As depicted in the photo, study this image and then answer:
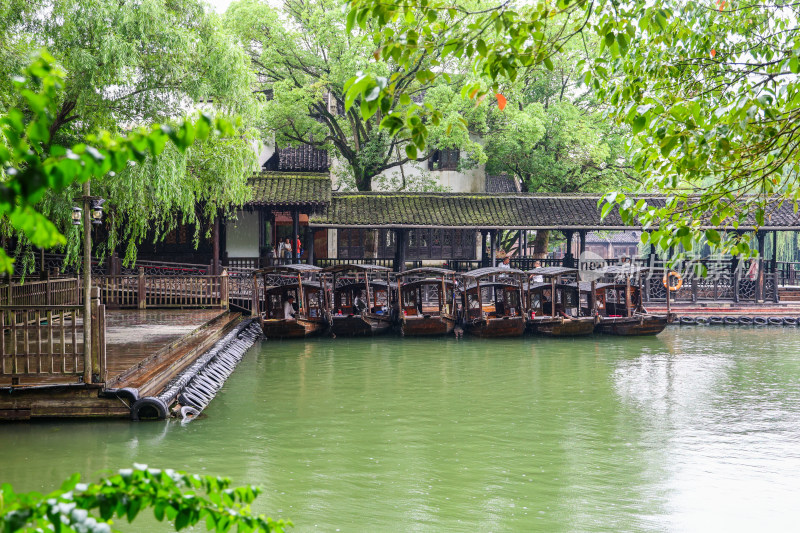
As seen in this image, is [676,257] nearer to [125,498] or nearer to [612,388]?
[125,498]

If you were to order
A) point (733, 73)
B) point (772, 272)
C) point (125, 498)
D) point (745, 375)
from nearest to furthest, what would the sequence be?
point (125, 498) → point (733, 73) → point (745, 375) → point (772, 272)

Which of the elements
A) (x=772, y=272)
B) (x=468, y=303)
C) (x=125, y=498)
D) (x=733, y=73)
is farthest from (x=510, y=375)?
(x=772, y=272)

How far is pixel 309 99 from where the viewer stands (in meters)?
19.2

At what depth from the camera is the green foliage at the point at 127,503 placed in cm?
158

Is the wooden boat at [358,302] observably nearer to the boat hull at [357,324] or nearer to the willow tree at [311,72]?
the boat hull at [357,324]

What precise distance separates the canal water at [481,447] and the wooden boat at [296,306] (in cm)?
316

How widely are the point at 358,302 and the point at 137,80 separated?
335 inches

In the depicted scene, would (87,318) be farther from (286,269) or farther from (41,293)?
(286,269)

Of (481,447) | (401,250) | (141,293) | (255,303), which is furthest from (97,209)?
(401,250)

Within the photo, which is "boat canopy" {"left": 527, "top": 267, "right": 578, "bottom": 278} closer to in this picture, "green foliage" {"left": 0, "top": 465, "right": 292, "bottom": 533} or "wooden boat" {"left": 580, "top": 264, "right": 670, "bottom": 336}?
"wooden boat" {"left": 580, "top": 264, "right": 670, "bottom": 336}

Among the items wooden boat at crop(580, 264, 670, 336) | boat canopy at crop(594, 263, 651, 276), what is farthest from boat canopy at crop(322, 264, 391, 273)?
boat canopy at crop(594, 263, 651, 276)

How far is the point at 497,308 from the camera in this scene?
17078mm

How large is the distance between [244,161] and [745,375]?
9.38 m

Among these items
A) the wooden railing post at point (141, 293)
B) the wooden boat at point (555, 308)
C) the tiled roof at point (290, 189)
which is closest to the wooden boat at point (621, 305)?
the wooden boat at point (555, 308)
